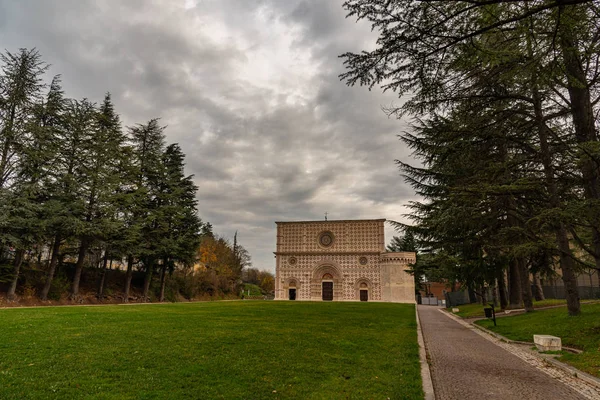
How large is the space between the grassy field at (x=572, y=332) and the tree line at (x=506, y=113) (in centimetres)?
105

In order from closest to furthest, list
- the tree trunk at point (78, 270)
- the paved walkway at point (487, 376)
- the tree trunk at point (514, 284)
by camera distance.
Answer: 1. the paved walkway at point (487, 376)
2. the tree trunk at point (514, 284)
3. the tree trunk at point (78, 270)

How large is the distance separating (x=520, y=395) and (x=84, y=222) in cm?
2346

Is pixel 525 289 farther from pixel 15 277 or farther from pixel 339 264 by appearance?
pixel 15 277

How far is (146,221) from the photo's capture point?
1038 inches

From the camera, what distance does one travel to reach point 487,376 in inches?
229

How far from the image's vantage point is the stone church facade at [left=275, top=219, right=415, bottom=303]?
128 ft

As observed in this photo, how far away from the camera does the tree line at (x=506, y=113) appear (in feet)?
16.4

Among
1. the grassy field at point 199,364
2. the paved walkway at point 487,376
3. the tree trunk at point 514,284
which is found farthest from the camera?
the tree trunk at point 514,284

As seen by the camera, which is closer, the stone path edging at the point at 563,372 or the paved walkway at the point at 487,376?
the paved walkway at the point at 487,376

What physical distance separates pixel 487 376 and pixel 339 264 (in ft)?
116

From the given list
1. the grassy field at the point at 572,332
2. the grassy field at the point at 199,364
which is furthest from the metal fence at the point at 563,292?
the grassy field at the point at 199,364

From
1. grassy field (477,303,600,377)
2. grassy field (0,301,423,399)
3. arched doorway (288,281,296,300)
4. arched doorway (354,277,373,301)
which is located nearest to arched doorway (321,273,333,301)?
arched doorway (354,277,373,301)

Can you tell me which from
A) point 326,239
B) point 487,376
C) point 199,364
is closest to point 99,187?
point 199,364

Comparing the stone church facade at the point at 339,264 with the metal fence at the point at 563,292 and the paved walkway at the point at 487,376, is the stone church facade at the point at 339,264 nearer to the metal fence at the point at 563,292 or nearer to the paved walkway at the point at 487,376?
the metal fence at the point at 563,292
